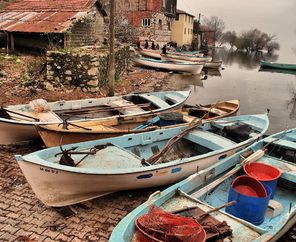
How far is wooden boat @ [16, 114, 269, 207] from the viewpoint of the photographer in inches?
211

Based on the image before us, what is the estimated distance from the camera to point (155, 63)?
997 inches

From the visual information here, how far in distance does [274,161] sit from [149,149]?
2800mm

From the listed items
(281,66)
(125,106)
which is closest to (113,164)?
(125,106)

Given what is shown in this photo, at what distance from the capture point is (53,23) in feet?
50.7

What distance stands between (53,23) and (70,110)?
8106 millimetres

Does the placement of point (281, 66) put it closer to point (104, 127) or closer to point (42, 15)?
point (42, 15)

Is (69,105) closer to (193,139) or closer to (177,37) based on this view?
(193,139)

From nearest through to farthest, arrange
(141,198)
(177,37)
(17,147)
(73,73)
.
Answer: (141,198), (17,147), (73,73), (177,37)

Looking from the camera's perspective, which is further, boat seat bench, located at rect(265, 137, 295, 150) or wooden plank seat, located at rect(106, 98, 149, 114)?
wooden plank seat, located at rect(106, 98, 149, 114)

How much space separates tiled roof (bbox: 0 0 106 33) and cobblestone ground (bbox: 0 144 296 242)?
397 inches

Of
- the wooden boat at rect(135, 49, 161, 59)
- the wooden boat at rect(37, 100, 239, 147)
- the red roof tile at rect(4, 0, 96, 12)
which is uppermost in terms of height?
the red roof tile at rect(4, 0, 96, 12)

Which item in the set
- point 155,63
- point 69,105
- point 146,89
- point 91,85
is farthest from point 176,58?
point 69,105

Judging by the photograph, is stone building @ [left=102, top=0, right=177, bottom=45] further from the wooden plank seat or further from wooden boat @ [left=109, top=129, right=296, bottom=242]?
wooden boat @ [left=109, top=129, right=296, bottom=242]

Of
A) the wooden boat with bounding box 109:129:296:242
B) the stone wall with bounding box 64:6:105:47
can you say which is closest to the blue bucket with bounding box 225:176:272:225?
the wooden boat with bounding box 109:129:296:242
